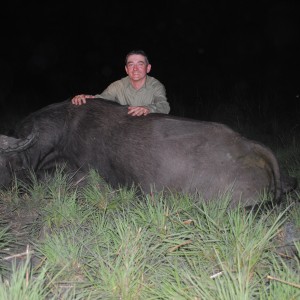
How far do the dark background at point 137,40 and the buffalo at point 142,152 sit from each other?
10.5m

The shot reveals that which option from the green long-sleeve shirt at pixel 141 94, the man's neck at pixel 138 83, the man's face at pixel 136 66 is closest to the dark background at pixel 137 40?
the green long-sleeve shirt at pixel 141 94

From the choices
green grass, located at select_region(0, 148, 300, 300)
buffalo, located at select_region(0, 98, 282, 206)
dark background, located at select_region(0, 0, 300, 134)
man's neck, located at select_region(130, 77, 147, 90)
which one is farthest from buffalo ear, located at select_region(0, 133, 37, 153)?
dark background, located at select_region(0, 0, 300, 134)

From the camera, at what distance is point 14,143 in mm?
4219

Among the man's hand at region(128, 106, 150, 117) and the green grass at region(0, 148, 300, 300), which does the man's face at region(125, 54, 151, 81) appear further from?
the green grass at region(0, 148, 300, 300)

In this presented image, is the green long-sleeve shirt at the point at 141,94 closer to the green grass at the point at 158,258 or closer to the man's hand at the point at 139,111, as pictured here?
the man's hand at the point at 139,111

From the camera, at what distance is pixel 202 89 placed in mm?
12047

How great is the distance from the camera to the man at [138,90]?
4.41 metres

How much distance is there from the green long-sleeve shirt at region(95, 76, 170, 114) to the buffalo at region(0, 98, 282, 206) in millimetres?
264

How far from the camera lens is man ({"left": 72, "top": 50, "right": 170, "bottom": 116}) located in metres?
4.41

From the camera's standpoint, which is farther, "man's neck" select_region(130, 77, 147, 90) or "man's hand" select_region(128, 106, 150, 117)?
"man's neck" select_region(130, 77, 147, 90)

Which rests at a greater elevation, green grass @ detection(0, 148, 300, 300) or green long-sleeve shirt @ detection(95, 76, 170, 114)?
green long-sleeve shirt @ detection(95, 76, 170, 114)

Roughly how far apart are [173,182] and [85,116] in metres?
1.35

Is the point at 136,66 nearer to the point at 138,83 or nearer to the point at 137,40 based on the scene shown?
the point at 138,83

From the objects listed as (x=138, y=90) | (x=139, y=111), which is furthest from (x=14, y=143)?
(x=138, y=90)
